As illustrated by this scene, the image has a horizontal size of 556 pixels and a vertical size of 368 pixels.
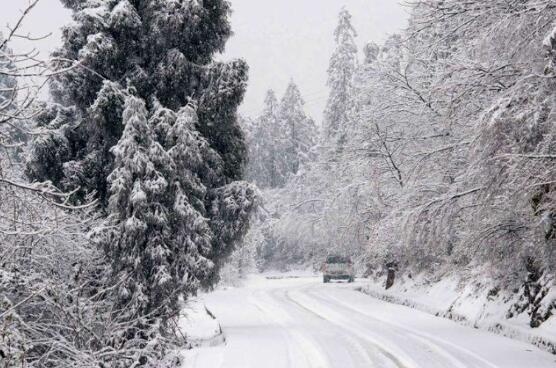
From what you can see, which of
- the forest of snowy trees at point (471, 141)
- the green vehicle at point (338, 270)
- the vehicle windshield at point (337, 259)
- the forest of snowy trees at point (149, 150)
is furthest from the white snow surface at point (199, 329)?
the vehicle windshield at point (337, 259)

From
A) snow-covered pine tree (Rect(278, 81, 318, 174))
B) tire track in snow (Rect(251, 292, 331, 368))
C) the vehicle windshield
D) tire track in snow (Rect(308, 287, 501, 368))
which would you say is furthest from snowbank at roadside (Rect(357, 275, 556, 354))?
snow-covered pine tree (Rect(278, 81, 318, 174))

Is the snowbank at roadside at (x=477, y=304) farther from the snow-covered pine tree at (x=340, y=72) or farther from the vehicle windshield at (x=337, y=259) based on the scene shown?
the snow-covered pine tree at (x=340, y=72)

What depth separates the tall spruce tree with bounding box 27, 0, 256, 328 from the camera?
42.7 ft

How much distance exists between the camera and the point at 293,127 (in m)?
71.2

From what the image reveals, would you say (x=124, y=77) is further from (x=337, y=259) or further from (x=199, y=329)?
(x=337, y=259)

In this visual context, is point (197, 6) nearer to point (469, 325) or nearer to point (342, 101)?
point (469, 325)

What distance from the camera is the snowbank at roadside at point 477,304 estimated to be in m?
13.7

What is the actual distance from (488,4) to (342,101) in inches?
1464

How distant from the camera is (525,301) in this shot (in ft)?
50.3

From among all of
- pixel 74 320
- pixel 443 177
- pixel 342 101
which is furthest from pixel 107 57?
pixel 342 101

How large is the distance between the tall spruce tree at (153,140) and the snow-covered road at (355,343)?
1926 millimetres

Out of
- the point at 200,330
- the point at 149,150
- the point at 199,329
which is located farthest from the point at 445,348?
the point at 149,150

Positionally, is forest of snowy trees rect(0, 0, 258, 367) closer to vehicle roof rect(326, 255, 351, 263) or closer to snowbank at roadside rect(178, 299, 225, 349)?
snowbank at roadside rect(178, 299, 225, 349)

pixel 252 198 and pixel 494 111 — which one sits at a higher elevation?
pixel 494 111
